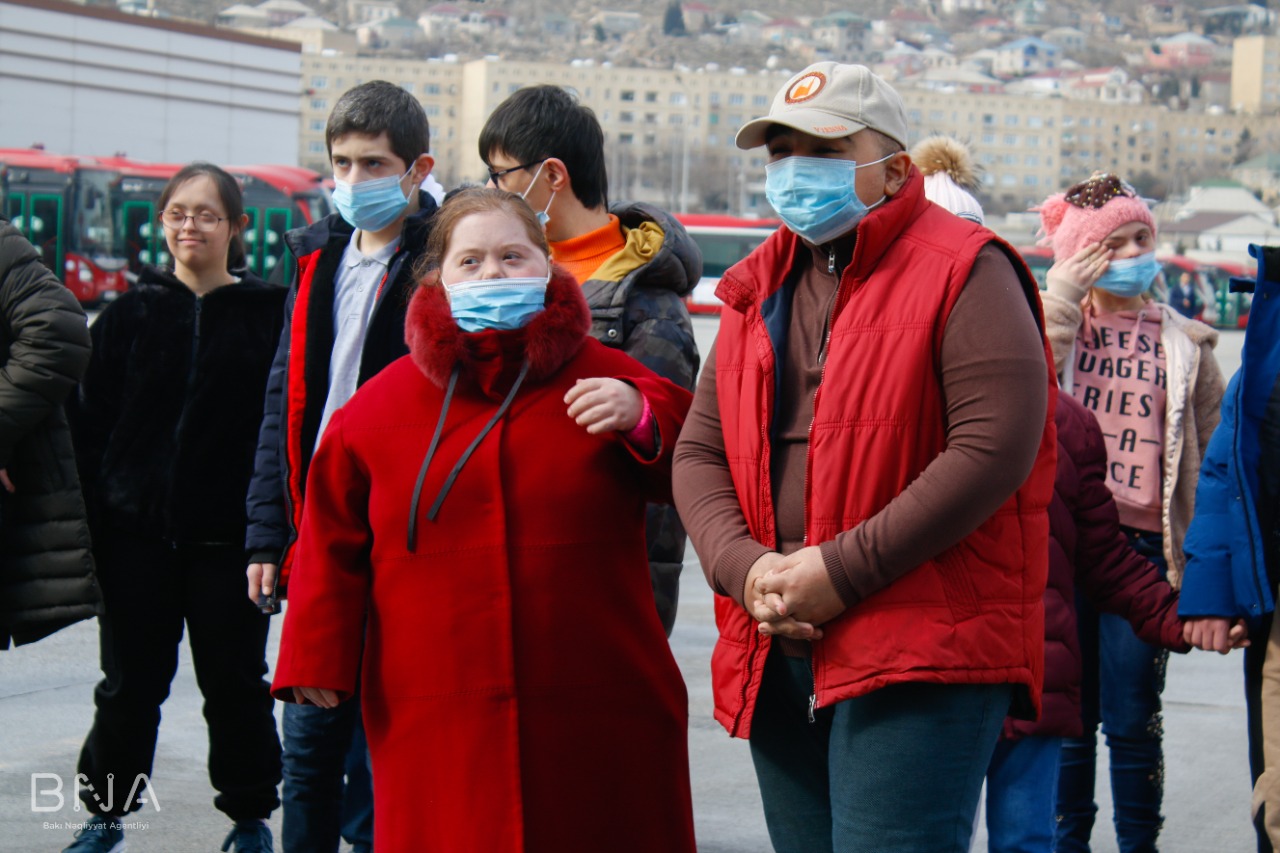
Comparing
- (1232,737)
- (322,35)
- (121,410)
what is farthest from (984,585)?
(322,35)

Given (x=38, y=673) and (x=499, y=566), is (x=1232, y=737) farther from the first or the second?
(x=38, y=673)

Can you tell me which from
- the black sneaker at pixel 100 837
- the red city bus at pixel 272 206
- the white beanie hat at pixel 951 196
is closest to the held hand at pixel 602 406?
the white beanie hat at pixel 951 196

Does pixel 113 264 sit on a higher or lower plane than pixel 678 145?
lower

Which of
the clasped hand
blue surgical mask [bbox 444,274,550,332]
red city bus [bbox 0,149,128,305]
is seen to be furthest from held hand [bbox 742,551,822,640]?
red city bus [bbox 0,149,128,305]

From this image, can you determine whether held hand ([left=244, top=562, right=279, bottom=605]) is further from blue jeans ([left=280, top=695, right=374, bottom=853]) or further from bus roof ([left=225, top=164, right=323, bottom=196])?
bus roof ([left=225, top=164, right=323, bottom=196])

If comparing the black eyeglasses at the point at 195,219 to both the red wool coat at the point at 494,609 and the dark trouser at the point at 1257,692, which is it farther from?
the dark trouser at the point at 1257,692

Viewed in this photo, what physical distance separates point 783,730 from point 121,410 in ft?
7.51

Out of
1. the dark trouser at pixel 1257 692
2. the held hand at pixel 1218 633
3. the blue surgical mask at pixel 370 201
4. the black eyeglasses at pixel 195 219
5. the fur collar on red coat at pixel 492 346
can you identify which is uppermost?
the blue surgical mask at pixel 370 201

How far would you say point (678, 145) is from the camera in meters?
171

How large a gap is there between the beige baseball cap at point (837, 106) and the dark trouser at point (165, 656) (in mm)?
2141

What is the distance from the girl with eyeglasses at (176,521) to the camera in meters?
4.28

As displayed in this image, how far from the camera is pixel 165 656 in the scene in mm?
Result: 4340

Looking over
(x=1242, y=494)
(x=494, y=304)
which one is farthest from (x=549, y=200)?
(x=1242, y=494)

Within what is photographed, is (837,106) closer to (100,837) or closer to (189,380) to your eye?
(189,380)
